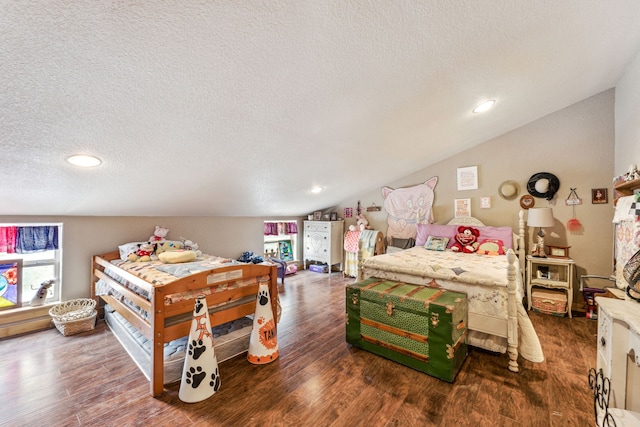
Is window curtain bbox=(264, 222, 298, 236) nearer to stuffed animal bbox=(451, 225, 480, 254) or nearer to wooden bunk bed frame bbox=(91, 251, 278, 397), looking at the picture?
wooden bunk bed frame bbox=(91, 251, 278, 397)

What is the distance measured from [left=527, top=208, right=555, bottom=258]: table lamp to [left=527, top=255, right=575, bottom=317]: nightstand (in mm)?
127

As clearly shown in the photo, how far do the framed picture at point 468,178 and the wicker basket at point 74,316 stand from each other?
5.10m

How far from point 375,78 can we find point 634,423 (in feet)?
7.28

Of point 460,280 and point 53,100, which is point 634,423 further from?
point 53,100

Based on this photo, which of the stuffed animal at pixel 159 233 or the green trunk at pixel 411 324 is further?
the stuffed animal at pixel 159 233

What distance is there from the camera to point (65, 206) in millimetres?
2695

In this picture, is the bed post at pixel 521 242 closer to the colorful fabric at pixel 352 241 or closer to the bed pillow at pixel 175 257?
the colorful fabric at pixel 352 241

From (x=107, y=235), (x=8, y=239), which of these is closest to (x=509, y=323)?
(x=107, y=235)

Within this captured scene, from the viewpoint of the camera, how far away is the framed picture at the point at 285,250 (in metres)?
5.50

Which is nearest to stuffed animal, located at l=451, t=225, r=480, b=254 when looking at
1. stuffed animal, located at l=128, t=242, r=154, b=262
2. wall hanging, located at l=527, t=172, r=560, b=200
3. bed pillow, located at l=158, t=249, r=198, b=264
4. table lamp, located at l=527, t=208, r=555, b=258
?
table lamp, located at l=527, t=208, r=555, b=258

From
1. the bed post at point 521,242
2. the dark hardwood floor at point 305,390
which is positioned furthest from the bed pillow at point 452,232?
the dark hardwood floor at point 305,390

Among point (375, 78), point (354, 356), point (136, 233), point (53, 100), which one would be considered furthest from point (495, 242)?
point (136, 233)

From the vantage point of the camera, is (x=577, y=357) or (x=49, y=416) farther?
(x=577, y=357)

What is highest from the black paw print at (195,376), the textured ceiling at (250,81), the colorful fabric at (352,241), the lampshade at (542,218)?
the textured ceiling at (250,81)
